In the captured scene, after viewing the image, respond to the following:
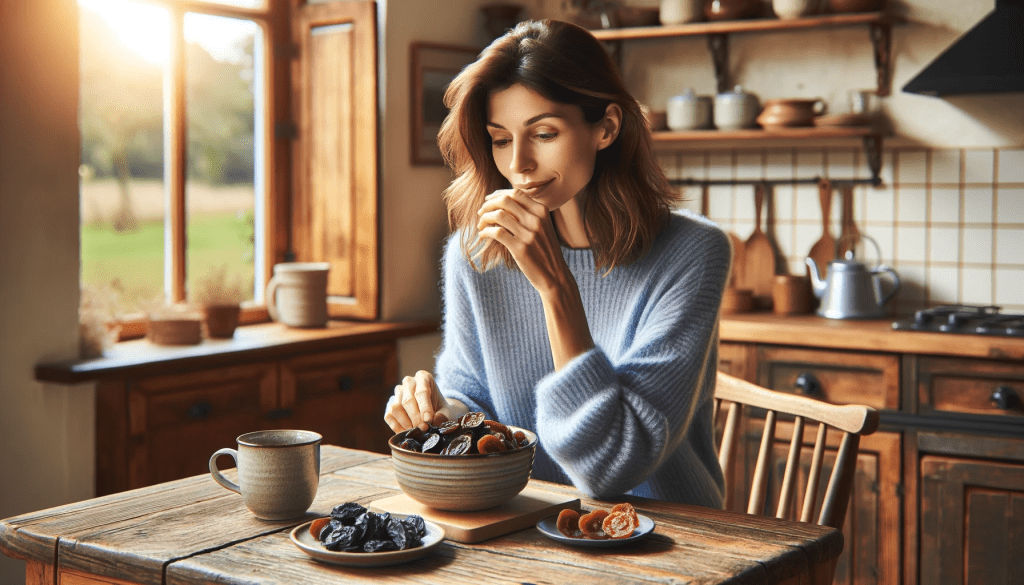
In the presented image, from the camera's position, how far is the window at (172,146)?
2.86 metres

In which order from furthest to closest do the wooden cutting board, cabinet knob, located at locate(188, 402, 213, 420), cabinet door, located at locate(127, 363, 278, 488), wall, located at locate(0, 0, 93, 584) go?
cabinet knob, located at locate(188, 402, 213, 420) < cabinet door, located at locate(127, 363, 278, 488) < wall, located at locate(0, 0, 93, 584) < the wooden cutting board

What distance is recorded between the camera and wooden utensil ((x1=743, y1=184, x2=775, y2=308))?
3.44m

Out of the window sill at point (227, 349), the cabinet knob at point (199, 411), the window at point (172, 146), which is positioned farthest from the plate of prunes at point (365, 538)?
the window at point (172, 146)

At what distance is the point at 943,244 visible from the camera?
3195 millimetres

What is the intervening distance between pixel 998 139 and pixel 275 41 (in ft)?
7.71

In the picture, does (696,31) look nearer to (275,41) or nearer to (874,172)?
(874,172)

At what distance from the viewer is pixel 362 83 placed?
3314 millimetres

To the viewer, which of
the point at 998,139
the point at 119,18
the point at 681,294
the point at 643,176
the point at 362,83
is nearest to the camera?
the point at 681,294

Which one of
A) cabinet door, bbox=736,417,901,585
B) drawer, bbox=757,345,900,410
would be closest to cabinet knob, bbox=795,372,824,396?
drawer, bbox=757,345,900,410

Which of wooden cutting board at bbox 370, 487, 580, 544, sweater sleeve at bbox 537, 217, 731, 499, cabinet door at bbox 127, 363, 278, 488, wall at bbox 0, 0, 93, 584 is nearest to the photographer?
wooden cutting board at bbox 370, 487, 580, 544

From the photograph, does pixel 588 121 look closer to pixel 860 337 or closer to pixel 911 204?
pixel 860 337

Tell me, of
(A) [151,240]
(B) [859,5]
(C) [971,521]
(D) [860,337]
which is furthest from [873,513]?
(A) [151,240]

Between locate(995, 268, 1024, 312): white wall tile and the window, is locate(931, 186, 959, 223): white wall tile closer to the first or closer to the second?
locate(995, 268, 1024, 312): white wall tile

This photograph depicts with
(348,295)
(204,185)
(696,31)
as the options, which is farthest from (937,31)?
(204,185)
